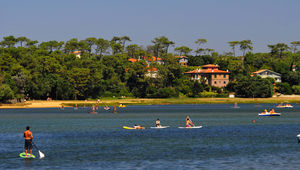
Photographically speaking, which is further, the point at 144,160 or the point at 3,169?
the point at 144,160

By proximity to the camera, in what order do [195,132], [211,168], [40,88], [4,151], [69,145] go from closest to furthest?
[211,168]
[4,151]
[69,145]
[195,132]
[40,88]

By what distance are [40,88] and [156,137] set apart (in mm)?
124647

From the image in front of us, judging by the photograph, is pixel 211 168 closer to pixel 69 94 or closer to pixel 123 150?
pixel 123 150

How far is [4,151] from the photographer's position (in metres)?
52.7

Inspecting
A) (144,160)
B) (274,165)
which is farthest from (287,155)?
(144,160)

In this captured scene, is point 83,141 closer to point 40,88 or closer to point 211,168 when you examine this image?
point 211,168

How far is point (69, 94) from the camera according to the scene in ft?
637

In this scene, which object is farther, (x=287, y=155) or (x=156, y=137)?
(x=156, y=137)

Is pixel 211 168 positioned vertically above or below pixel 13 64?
below

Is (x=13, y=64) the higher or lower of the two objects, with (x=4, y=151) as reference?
higher

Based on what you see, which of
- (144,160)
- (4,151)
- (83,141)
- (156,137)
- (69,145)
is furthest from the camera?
(156,137)

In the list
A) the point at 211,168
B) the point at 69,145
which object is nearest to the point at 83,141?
the point at 69,145

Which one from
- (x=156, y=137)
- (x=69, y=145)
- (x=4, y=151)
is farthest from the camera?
(x=156, y=137)

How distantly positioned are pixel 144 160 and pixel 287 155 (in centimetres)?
1430
